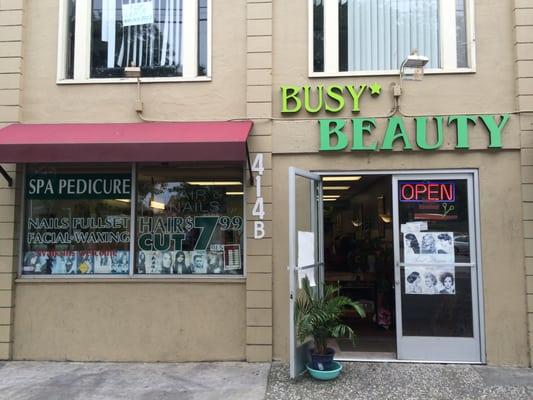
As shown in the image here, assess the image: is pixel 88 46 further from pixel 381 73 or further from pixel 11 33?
→ pixel 381 73

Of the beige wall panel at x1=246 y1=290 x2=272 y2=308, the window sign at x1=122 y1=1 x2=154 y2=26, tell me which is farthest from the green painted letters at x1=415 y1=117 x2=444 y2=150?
the window sign at x1=122 y1=1 x2=154 y2=26

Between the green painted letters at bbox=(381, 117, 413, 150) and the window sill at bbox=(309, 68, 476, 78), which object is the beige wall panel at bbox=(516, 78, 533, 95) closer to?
the window sill at bbox=(309, 68, 476, 78)

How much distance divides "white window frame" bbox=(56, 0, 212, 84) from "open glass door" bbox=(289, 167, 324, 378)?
1986 mm

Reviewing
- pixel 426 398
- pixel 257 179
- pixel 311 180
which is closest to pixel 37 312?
pixel 257 179

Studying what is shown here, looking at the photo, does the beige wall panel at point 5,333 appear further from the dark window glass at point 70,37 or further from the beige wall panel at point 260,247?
the dark window glass at point 70,37

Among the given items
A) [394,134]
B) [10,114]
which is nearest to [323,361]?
[394,134]

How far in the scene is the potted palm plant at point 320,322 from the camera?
17.8 feet

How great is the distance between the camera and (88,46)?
6.86 m

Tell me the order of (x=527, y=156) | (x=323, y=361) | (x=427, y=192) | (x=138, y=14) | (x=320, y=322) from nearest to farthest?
(x=320, y=322)
(x=323, y=361)
(x=527, y=156)
(x=427, y=192)
(x=138, y=14)

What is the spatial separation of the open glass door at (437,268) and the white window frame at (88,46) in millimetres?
3091

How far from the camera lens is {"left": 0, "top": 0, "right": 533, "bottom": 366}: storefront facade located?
609cm

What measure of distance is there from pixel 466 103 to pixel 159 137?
382cm

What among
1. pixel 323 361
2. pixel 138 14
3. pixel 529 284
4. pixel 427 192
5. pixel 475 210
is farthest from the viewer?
pixel 138 14

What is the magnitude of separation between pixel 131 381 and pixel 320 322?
223cm
